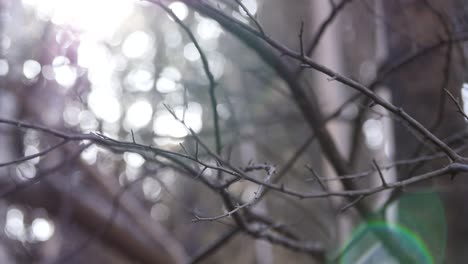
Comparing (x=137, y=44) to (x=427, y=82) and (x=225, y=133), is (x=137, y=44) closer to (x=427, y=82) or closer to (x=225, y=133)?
(x=225, y=133)

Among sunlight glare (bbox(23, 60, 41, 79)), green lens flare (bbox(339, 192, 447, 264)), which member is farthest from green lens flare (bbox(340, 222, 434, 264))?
sunlight glare (bbox(23, 60, 41, 79))

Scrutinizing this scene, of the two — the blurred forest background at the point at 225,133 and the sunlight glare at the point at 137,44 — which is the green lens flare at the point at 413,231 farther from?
the sunlight glare at the point at 137,44

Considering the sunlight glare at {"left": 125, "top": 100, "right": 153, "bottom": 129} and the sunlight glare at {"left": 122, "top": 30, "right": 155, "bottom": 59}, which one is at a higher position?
the sunlight glare at {"left": 122, "top": 30, "right": 155, "bottom": 59}

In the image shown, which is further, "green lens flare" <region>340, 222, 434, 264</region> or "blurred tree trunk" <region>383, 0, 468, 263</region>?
"blurred tree trunk" <region>383, 0, 468, 263</region>

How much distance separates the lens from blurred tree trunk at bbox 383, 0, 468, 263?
208 cm

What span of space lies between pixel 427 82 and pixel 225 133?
105cm

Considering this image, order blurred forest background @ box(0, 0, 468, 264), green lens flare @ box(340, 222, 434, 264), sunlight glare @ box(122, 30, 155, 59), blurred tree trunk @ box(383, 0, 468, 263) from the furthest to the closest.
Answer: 1. sunlight glare @ box(122, 30, 155, 59)
2. blurred tree trunk @ box(383, 0, 468, 263)
3. green lens flare @ box(340, 222, 434, 264)
4. blurred forest background @ box(0, 0, 468, 264)

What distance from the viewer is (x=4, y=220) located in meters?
2.67

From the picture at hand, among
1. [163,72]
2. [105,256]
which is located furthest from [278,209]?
[163,72]

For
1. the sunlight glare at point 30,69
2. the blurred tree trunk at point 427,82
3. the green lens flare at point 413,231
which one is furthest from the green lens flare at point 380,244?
the sunlight glare at point 30,69

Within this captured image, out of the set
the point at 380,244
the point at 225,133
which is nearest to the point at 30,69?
the point at 225,133

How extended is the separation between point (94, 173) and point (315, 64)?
Result: 2.13 m

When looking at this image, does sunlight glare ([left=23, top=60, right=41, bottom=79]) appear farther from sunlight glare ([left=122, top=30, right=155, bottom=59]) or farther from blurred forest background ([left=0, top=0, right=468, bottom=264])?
sunlight glare ([left=122, top=30, right=155, bottom=59])

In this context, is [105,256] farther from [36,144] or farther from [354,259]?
[354,259]
